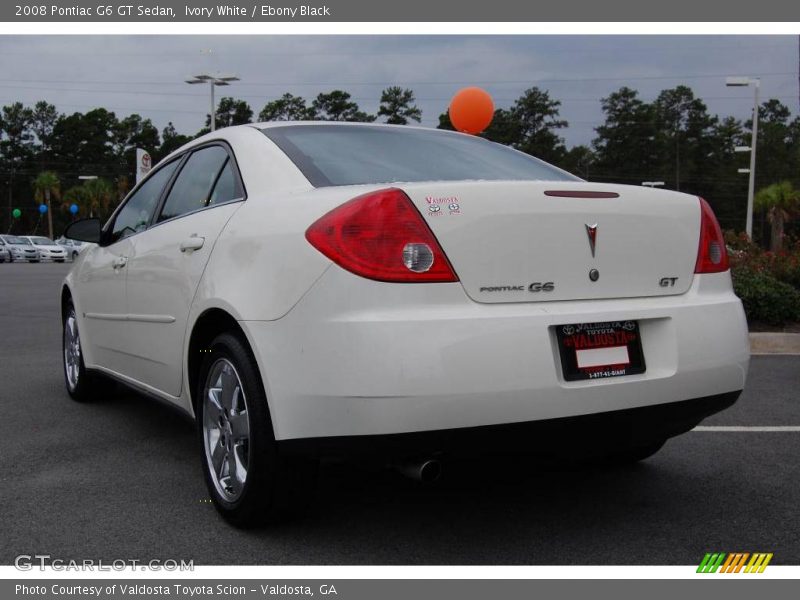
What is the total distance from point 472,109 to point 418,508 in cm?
1412

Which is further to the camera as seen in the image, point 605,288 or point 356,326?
point 605,288

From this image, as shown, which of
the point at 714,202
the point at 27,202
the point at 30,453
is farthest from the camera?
the point at 27,202

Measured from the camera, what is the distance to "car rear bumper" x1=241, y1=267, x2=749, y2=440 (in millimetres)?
2678

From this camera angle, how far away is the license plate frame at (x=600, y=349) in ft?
9.41

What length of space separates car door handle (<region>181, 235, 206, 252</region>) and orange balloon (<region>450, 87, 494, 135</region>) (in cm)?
1360

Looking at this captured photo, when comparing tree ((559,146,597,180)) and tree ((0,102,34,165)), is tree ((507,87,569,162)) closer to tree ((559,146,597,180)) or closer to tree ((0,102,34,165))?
tree ((559,146,597,180))

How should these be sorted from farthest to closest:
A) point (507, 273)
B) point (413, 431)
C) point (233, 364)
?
point (233, 364) < point (507, 273) < point (413, 431)

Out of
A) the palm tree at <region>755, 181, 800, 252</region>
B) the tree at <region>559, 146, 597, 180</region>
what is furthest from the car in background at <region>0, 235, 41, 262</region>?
the tree at <region>559, 146, 597, 180</region>

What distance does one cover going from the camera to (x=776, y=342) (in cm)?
891

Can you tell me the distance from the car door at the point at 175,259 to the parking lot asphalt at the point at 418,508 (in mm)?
558

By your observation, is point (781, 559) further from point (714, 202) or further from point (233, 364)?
point (714, 202)

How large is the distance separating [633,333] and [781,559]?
0.91 meters

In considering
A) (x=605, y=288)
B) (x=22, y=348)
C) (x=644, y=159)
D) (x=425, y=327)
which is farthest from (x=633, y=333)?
(x=644, y=159)

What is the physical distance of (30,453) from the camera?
4535mm
